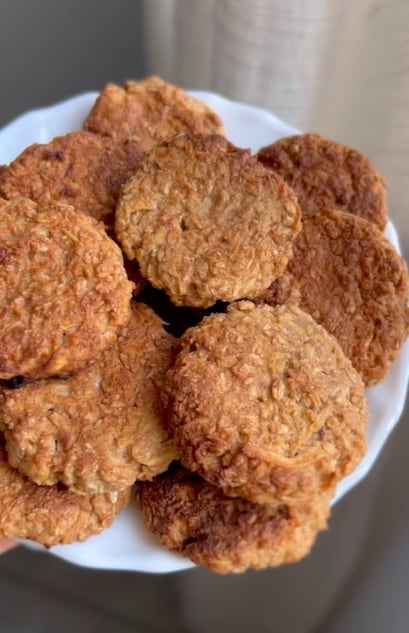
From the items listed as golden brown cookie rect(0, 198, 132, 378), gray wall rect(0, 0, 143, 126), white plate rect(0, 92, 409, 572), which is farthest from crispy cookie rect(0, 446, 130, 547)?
gray wall rect(0, 0, 143, 126)

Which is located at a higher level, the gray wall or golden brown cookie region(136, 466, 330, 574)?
the gray wall

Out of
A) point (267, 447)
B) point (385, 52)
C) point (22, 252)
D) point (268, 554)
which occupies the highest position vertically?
point (385, 52)

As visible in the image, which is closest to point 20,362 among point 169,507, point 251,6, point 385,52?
point 169,507

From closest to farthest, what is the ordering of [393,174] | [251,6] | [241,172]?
[241,172] → [251,6] → [393,174]

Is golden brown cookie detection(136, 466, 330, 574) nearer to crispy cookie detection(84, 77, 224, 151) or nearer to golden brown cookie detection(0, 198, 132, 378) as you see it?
golden brown cookie detection(0, 198, 132, 378)

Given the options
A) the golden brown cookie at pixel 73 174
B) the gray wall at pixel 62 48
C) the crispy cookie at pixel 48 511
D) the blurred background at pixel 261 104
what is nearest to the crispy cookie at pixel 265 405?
the crispy cookie at pixel 48 511

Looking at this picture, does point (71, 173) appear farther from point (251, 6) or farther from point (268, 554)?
point (268, 554)
